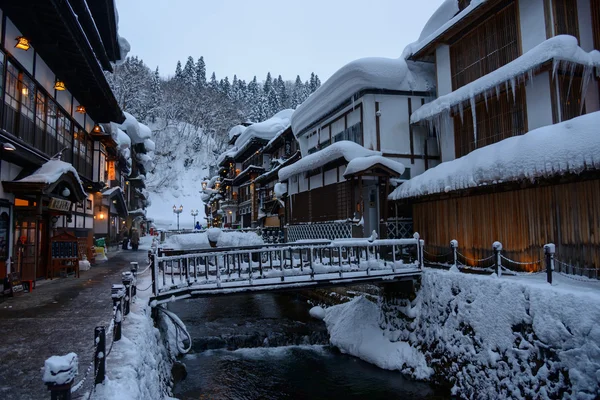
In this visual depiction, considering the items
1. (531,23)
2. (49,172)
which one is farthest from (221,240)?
(531,23)

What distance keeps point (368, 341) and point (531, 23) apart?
579 inches

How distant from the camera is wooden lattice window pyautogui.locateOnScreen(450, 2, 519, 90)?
16.5 meters

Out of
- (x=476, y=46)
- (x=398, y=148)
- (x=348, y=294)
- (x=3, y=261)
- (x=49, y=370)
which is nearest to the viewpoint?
(x=49, y=370)

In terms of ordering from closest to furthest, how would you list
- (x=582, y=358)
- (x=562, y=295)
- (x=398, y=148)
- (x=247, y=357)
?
(x=582, y=358) → (x=562, y=295) → (x=247, y=357) → (x=398, y=148)

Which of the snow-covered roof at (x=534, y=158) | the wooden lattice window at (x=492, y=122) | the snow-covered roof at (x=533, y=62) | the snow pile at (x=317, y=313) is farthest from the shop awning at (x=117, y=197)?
the snow-covered roof at (x=533, y=62)

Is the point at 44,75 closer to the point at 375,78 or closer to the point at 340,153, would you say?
the point at 340,153

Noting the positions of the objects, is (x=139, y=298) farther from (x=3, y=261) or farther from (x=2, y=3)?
(x=2, y=3)

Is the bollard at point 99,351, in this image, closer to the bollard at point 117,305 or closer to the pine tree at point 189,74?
the bollard at point 117,305

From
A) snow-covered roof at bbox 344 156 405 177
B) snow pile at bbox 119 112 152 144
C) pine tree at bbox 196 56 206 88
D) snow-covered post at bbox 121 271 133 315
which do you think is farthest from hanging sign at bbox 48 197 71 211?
pine tree at bbox 196 56 206 88

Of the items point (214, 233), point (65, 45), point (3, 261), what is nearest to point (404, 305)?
point (214, 233)

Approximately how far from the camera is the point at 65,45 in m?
15.2

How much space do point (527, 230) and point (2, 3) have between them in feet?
62.9

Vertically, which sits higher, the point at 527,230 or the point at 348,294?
the point at 527,230

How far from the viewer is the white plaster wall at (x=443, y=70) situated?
20250 mm
